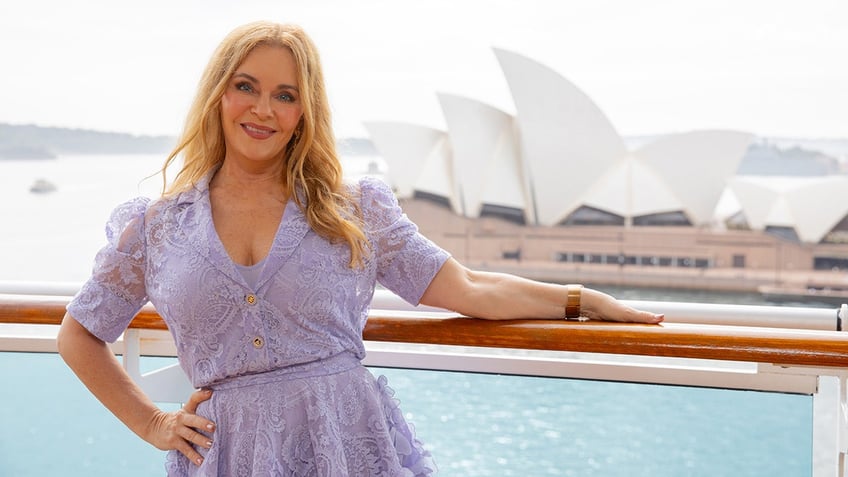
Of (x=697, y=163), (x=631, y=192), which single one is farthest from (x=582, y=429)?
(x=631, y=192)

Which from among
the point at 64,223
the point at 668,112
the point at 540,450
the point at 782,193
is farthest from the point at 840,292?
the point at 540,450

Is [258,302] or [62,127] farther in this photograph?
[62,127]

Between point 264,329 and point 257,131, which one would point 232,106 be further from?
point 264,329

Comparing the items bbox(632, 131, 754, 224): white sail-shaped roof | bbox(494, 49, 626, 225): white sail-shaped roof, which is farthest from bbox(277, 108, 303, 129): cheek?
bbox(632, 131, 754, 224): white sail-shaped roof

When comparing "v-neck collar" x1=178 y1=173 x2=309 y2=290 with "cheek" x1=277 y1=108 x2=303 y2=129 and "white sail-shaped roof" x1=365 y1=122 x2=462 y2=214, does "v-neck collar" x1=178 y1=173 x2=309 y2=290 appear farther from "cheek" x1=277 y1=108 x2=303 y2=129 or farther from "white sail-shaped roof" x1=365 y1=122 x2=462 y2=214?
"white sail-shaped roof" x1=365 y1=122 x2=462 y2=214

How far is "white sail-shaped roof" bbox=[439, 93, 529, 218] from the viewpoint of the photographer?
46.5ft

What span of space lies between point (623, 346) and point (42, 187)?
23.1m

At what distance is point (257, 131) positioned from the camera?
977 millimetres

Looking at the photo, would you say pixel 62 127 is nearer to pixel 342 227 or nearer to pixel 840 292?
pixel 840 292

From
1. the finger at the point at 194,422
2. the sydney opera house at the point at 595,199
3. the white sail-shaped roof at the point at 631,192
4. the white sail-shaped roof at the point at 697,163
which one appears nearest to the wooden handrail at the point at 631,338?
the finger at the point at 194,422

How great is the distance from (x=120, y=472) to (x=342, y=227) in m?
0.62

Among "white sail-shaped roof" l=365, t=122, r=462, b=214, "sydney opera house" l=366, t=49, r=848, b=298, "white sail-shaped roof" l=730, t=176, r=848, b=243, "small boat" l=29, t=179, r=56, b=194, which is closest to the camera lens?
"sydney opera house" l=366, t=49, r=848, b=298

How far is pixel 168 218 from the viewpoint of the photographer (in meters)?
0.99

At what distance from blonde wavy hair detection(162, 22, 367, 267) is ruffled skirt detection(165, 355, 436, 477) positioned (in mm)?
145
